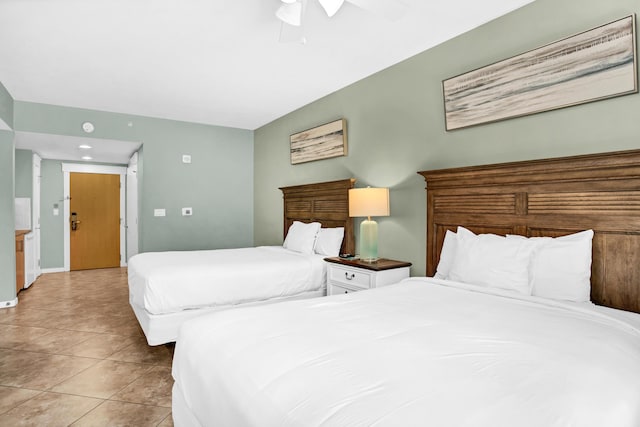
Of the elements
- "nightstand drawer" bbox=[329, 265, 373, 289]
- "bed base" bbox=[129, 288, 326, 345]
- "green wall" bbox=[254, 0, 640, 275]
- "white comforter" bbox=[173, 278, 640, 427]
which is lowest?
"bed base" bbox=[129, 288, 326, 345]

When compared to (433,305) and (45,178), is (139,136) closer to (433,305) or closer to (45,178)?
(45,178)

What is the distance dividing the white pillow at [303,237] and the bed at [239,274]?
0.04ft

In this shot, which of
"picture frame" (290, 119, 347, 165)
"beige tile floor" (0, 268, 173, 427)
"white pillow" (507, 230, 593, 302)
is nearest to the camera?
"white pillow" (507, 230, 593, 302)

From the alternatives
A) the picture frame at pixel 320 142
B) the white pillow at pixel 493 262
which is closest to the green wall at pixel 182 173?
the picture frame at pixel 320 142

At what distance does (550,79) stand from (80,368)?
3.81 meters

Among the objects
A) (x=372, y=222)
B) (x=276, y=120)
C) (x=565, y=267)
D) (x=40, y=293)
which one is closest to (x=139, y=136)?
(x=276, y=120)

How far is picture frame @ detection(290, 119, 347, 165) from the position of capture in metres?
3.99

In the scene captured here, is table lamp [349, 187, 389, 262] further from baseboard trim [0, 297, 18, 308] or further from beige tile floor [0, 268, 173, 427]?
baseboard trim [0, 297, 18, 308]

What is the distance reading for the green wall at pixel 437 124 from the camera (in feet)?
6.84

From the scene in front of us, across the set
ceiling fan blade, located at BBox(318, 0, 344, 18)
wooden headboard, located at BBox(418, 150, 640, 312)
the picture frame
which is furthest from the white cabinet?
wooden headboard, located at BBox(418, 150, 640, 312)

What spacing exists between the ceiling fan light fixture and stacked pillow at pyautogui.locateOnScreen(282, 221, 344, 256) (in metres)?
2.19

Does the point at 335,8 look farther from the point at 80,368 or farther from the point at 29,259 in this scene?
the point at 29,259

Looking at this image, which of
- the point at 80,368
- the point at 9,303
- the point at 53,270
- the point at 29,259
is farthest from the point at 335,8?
the point at 53,270

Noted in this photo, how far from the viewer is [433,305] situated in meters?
1.85
